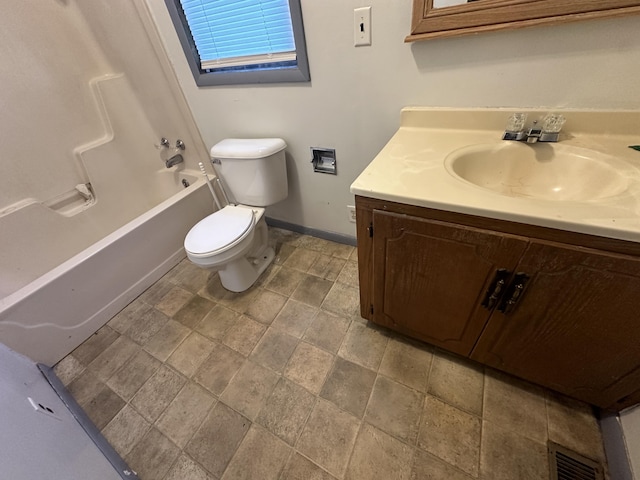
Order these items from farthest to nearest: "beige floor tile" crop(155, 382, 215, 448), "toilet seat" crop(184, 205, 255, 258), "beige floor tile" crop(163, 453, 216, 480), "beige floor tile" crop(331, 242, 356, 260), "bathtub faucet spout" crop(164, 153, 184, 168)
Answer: "bathtub faucet spout" crop(164, 153, 184, 168) → "beige floor tile" crop(331, 242, 356, 260) → "toilet seat" crop(184, 205, 255, 258) → "beige floor tile" crop(155, 382, 215, 448) → "beige floor tile" crop(163, 453, 216, 480)

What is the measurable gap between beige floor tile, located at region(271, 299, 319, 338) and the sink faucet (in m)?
1.15

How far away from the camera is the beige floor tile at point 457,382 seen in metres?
1.02

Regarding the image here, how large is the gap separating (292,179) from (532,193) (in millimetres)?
1233

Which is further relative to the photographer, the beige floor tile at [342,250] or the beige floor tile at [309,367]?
the beige floor tile at [342,250]

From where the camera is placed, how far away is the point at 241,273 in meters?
1.53

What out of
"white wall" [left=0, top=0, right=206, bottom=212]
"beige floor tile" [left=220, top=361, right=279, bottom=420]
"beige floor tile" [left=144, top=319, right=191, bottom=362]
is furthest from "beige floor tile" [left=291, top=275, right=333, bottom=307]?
"white wall" [left=0, top=0, right=206, bottom=212]

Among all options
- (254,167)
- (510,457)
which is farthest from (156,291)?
(510,457)

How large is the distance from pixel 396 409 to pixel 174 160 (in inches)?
78.8

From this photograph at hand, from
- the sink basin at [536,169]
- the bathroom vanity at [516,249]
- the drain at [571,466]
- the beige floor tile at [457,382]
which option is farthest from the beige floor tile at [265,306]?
the drain at [571,466]

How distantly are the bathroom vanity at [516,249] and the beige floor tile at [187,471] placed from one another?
90 cm

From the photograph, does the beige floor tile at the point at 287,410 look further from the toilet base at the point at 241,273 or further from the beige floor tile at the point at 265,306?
the toilet base at the point at 241,273

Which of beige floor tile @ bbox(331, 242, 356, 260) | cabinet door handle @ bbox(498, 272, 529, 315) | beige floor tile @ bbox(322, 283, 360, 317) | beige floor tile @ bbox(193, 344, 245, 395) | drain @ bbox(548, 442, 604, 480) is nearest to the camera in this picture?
cabinet door handle @ bbox(498, 272, 529, 315)

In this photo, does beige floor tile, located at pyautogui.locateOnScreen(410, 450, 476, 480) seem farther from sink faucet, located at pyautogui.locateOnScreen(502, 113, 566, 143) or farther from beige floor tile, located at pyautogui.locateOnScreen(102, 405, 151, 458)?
sink faucet, located at pyautogui.locateOnScreen(502, 113, 566, 143)

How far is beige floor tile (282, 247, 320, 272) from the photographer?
66.7 inches
